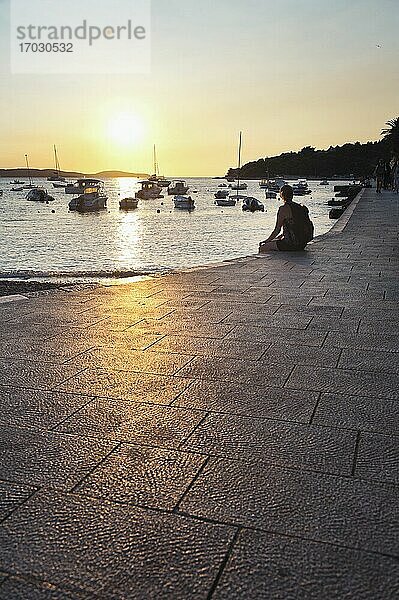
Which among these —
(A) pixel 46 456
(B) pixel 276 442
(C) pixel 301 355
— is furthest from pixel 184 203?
(A) pixel 46 456

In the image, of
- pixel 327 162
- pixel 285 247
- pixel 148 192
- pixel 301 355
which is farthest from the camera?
pixel 327 162

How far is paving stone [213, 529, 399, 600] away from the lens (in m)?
2.00

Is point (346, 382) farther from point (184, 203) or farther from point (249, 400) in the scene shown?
point (184, 203)

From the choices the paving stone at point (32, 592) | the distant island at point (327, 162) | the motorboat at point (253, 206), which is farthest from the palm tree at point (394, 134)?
the distant island at point (327, 162)

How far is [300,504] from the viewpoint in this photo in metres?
2.50

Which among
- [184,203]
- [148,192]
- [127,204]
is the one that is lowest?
[127,204]

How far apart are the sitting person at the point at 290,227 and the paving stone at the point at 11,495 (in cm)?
880

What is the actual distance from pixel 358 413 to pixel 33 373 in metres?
2.15

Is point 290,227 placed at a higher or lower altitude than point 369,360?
higher

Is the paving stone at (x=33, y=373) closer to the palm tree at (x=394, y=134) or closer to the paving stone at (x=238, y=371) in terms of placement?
the paving stone at (x=238, y=371)

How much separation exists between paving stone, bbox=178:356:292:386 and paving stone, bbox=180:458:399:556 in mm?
1230

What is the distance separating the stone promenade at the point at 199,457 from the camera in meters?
2.11

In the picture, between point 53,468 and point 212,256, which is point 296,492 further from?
point 212,256

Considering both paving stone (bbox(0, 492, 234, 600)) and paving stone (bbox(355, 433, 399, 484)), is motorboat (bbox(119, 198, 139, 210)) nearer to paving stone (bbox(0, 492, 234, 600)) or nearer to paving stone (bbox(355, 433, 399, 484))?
paving stone (bbox(355, 433, 399, 484))
